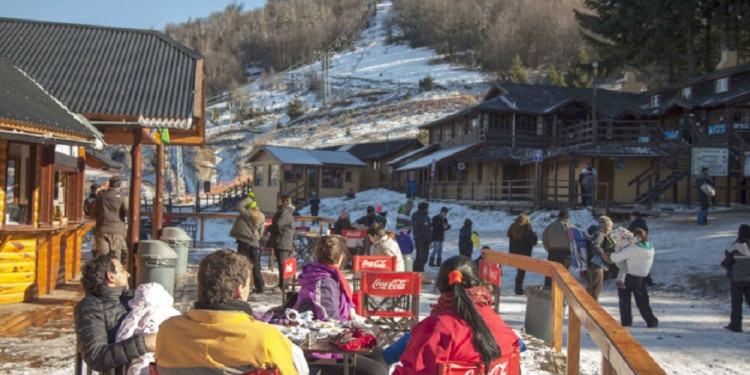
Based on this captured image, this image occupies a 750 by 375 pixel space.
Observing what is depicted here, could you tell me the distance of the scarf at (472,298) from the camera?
3.13m

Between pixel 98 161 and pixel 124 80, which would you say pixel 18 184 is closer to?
pixel 124 80

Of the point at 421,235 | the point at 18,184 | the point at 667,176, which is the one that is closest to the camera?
the point at 18,184

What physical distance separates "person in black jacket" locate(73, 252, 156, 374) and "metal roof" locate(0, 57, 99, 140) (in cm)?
472

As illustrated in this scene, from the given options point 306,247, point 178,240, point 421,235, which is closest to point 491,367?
point 178,240

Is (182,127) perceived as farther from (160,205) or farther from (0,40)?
(0,40)

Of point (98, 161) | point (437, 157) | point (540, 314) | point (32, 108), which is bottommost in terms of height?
point (540, 314)

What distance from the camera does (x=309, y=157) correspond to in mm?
Answer: 43594

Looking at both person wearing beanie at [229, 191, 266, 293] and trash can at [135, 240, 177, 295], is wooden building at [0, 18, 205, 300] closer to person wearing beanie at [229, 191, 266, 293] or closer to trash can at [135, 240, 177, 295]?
trash can at [135, 240, 177, 295]

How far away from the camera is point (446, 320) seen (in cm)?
306

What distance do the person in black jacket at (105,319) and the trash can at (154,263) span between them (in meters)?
4.35

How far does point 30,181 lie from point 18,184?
0.17 meters

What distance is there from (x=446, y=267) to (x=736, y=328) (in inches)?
281

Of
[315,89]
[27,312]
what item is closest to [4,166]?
[27,312]

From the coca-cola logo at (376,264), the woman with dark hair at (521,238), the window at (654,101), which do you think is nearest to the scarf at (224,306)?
the coca-cola logo at (376,264)
